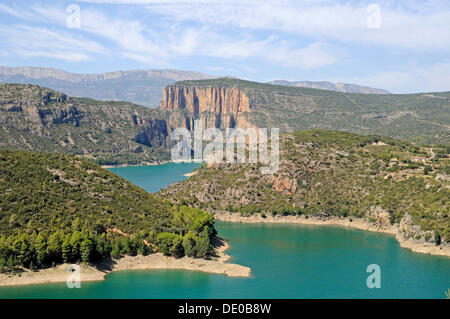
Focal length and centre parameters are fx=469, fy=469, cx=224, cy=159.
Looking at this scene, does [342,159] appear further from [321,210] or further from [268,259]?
[268,259]

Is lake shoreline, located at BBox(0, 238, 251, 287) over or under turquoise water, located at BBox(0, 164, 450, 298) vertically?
over

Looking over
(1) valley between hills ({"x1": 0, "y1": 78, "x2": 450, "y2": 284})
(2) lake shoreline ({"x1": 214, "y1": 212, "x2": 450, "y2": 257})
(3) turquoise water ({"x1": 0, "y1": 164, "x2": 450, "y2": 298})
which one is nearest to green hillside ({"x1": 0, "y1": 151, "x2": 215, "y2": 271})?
(1) valley between hills ({"x1": 0, "y1": 78, "x2": 450, "y2": 284})

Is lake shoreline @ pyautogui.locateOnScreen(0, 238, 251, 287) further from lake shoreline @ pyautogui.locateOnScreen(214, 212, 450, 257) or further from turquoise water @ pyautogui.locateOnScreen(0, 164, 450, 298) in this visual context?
lake shoreline @ pyautogui.locateOnScreen(214, 212, 450, 257)

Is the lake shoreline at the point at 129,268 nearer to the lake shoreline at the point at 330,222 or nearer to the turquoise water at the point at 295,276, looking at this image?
the turquoise water at the point at 295,276

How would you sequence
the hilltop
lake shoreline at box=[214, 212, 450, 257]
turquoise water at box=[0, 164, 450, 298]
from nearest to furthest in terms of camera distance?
turquoise water at box=[0, 164, 450, 298], lake shoreline at box=[214, 212, 450, 257], the hilltop

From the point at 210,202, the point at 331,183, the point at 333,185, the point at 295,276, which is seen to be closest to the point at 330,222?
the point at 333,185

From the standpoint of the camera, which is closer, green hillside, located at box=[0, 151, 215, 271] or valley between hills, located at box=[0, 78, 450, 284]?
green hillside, located at box=[0, 151, 215, 271]

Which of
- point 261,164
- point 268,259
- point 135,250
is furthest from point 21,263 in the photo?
point 261,164
